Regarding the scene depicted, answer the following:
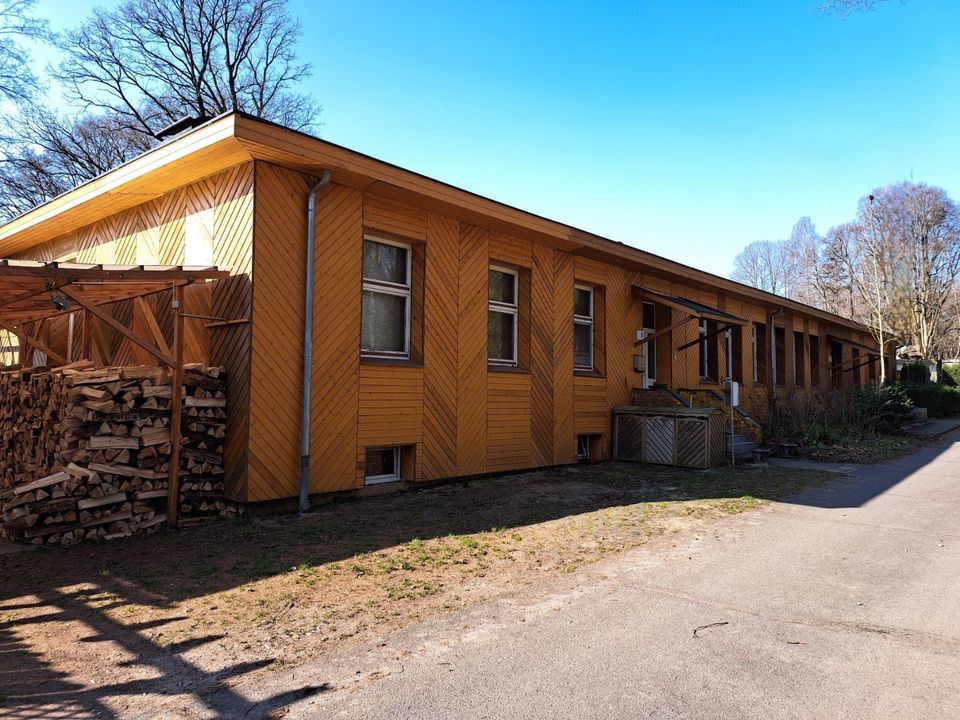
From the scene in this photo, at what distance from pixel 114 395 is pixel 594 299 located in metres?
9.21

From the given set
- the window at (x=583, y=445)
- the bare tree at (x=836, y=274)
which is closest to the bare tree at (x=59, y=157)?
the window at (x=583, y=445)

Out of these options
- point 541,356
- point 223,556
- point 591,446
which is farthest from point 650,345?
point 223,556

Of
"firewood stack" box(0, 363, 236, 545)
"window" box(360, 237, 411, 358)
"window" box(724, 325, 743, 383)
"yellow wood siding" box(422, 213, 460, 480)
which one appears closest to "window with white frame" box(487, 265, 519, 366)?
"yellow wood siding" box(422, 213, 460, 480)

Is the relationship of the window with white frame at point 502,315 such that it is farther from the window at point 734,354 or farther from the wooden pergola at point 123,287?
the window at point 734,354

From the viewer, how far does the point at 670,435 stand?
40.6 feet

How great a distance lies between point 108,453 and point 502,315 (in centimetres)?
657

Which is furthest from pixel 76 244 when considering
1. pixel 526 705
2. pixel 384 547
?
pixel 526 705

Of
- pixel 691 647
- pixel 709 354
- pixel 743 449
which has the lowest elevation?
pixel 691 647

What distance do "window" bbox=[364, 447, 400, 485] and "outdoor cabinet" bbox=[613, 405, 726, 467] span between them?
5.56 metres

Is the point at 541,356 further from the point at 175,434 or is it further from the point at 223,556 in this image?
the point at 223,556

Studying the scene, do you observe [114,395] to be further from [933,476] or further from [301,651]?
[933,476]

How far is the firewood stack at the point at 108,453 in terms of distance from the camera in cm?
625

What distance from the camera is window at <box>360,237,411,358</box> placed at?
9.11 metres

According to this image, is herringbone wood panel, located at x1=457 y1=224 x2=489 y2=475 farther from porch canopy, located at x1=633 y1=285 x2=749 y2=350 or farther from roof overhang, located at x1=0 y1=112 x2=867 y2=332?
porch canopy, located at x1=633 y1=285 x2=749 y2=350
